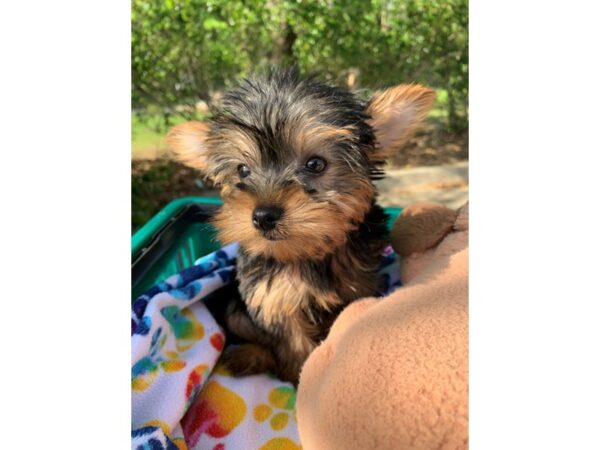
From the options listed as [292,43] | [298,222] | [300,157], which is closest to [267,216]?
[298,222]

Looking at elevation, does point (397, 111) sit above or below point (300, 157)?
above

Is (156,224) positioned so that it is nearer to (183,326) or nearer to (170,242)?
(170,242)

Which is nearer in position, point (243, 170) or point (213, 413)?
point (243, 170)

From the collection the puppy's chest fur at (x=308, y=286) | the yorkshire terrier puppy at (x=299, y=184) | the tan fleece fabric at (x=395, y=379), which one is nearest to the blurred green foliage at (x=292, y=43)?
the yorkshire terrier puppy at (x=299, y=184)

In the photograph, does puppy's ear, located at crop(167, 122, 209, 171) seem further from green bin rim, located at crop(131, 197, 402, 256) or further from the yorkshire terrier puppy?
green bin rim, located at crop(131, 197, 402, 256)

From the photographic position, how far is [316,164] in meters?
2.29

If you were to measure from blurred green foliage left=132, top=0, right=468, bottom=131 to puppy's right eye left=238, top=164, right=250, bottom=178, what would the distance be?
A: 266cm

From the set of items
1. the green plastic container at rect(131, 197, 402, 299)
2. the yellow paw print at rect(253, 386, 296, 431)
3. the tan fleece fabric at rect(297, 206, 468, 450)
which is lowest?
the yellow paw print at rect(253, 386, 296, 431)

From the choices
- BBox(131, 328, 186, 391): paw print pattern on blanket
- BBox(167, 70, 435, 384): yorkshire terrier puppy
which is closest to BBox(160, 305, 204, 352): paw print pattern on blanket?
BBox(131, 328, 186, 391): paw print pattern on blanket

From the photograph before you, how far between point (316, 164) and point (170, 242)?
5.42ft

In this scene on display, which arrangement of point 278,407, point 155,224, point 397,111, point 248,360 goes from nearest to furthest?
point 397,111, point 278,407, point 248,360, point 155,224

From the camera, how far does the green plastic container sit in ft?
10.6

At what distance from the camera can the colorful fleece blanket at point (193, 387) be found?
7.93 ft

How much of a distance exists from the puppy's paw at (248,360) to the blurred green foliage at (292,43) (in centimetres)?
276
